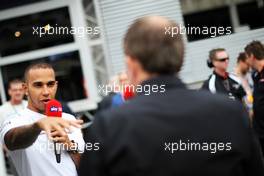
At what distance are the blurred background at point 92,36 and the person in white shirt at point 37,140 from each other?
5883 mm

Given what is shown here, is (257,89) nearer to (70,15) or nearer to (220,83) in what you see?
(220,83)

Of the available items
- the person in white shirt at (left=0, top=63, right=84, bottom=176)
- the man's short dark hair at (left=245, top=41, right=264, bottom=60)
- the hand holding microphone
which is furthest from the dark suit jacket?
the man's short dark hair at (left=245, top=41, right=264, bottom=60)

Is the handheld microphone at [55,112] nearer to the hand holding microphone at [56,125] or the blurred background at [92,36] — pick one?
the hand holding microphone at [56,125]

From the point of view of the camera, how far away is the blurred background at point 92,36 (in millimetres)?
9445

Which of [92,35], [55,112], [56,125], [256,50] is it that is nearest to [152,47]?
[56,125]

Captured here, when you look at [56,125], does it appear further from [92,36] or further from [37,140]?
[92,36]

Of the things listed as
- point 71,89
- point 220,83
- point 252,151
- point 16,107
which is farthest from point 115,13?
point 252,151

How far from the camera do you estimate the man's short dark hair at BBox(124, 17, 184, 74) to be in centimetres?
202

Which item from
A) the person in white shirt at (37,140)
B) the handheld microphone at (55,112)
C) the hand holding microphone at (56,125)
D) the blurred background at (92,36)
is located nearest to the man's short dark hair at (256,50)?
the person in white shirt at (37,140)

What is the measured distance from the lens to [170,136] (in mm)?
1972

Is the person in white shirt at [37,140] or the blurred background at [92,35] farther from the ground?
the blurred background at [92,35]

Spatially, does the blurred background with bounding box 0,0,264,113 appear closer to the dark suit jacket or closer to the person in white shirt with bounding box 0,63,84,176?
the person in white shirt with bounding box 0,63,84,176

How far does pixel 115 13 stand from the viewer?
9586 millimetres

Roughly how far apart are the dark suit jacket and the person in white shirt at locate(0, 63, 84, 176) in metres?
0.84
